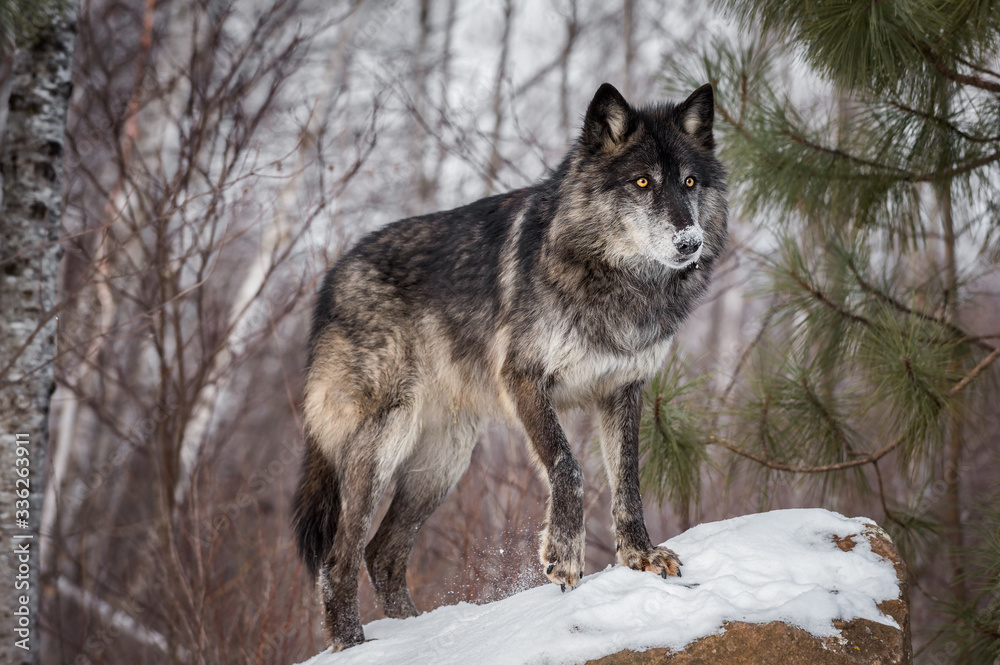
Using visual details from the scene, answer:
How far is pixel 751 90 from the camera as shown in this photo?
4746 millimetres

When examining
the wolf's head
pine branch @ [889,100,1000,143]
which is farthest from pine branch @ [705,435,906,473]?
pine branch @ [889,100,1000,143]

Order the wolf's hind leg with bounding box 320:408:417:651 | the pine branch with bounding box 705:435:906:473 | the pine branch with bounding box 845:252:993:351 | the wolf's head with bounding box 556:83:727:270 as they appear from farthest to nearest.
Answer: the pine branch with bounding box 845:252:993:351, the pine branch with bounding box 705:435:906:473, the wolf's hind leg with bounding box 320:408:417:651, the wolf's head with bounding box 556:83:727:270

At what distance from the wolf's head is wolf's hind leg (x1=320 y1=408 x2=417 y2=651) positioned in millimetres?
1387

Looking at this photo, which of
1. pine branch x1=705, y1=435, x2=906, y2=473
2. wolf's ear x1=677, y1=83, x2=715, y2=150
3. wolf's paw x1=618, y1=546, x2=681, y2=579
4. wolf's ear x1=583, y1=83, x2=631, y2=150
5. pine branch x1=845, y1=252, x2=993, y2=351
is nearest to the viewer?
wolf's paw x1=618, y1=546, x2=681, y2=579

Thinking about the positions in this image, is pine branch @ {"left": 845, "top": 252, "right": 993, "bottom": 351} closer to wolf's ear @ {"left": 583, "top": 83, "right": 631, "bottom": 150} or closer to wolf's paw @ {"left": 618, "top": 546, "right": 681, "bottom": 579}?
wolf's ear @ {"left": 583, "top": 83, "right": 631, "bottom": 150}

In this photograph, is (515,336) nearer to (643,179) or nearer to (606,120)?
(643,179)

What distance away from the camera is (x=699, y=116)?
3783mm

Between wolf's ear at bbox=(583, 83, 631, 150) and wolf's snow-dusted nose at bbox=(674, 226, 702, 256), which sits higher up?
wolf's ear at bbox=(583, 83, 631, 150)

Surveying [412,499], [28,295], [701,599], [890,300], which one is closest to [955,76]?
[890,300]

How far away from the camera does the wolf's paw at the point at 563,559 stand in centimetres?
318

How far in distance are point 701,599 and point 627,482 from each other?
0.79m

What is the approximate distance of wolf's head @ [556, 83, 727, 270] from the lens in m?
3.44

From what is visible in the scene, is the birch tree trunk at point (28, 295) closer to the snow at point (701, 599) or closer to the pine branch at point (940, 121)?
the snow at point (701, 599)

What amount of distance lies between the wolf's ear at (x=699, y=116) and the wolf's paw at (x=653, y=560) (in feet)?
6.40
